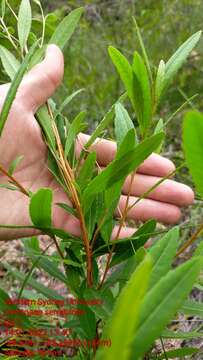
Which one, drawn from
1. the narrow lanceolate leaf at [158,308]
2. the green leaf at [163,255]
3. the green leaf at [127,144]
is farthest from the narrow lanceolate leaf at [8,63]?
the narrow lanceolate leaf at [158,308]

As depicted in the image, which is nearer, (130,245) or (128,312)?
(128,312)

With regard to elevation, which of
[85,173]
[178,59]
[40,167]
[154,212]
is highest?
[178,59]

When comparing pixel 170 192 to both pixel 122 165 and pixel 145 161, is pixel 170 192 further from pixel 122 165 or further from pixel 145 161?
pixel 122 165

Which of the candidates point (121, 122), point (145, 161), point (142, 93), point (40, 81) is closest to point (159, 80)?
point (142, 93)

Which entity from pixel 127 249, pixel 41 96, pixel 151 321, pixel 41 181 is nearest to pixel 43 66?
pixel 41 96

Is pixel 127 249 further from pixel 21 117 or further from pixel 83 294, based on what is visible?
pixel 21 117

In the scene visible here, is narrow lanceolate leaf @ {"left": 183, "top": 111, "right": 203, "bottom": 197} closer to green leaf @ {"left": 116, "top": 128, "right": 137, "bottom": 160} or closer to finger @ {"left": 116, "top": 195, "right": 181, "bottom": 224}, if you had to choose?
green leaf @ {"left": 116, "top": 128, "right": 137, "bottom": 160}
